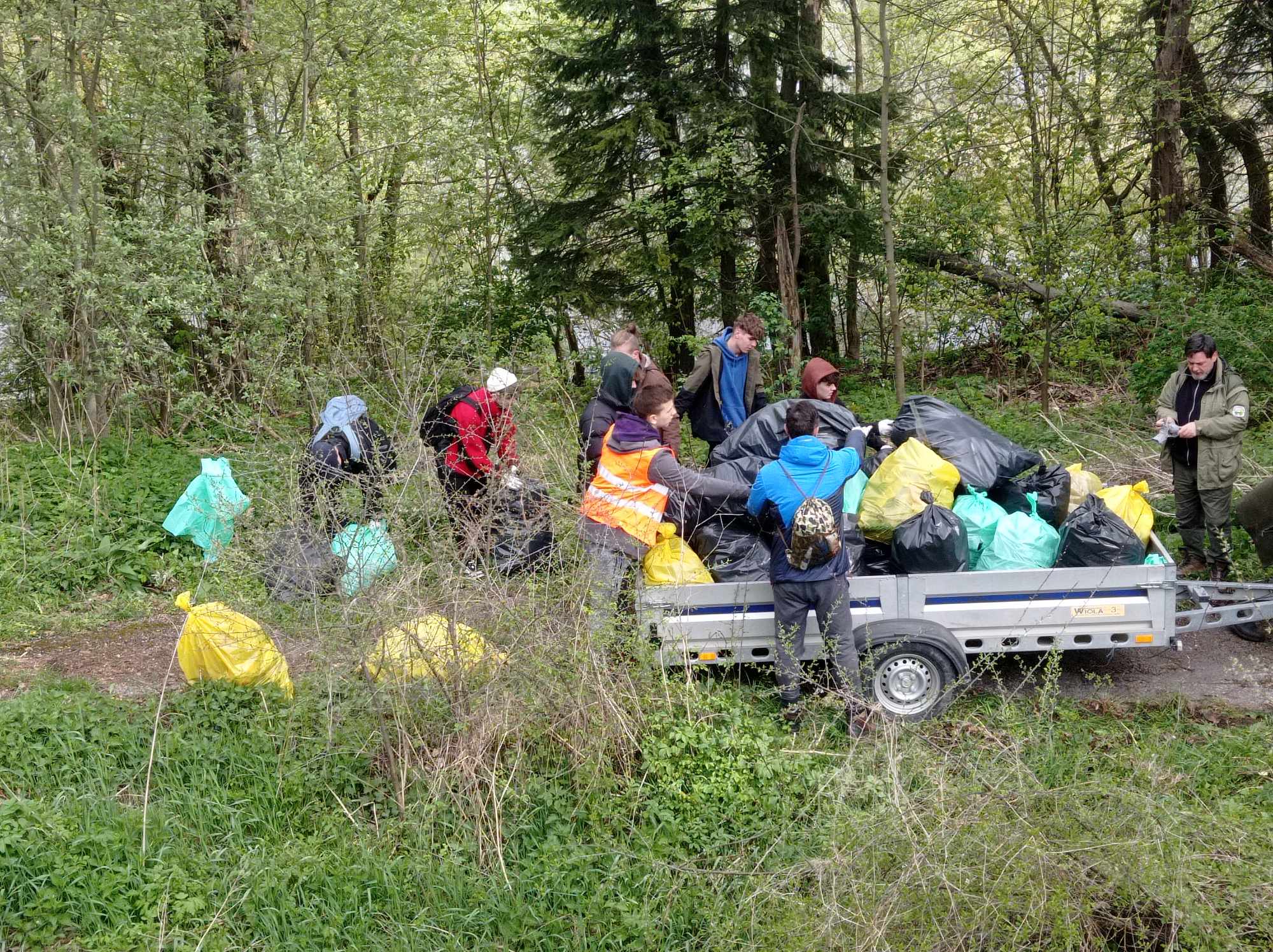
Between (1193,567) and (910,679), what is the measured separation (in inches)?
115

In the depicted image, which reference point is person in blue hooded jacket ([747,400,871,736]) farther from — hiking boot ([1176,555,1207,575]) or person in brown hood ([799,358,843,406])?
hiking boot ([1176,555,1207,575])

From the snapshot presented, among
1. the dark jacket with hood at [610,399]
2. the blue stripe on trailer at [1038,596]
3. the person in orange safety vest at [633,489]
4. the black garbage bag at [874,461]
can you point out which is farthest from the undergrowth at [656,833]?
the dark jacket with hood at [610,399]

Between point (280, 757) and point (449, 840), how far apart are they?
3.32 feet

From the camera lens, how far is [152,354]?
9.76m

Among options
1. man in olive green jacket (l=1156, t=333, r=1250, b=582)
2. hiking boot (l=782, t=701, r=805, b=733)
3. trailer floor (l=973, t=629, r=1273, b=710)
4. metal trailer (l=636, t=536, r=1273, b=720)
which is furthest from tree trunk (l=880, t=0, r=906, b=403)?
hiking boot (l=782, t=701, r=805, b=733)

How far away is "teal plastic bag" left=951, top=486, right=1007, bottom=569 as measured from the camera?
5582 mm

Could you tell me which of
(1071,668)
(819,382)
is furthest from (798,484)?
(1071,668)

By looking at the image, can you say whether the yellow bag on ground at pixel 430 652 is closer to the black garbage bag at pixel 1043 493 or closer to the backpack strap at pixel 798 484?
the backpack strap at pixel 798 484

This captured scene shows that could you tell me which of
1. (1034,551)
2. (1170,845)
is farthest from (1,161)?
(1170,845)

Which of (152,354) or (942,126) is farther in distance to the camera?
(942,126)

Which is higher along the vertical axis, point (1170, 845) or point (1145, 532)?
point (1145, 532)

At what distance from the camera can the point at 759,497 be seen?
5.30 metres

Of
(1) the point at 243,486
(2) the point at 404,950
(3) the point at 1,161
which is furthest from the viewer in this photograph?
(3) the point at 1,161

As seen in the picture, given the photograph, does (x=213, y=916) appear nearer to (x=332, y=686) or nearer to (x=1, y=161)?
(x=332, y=686)
